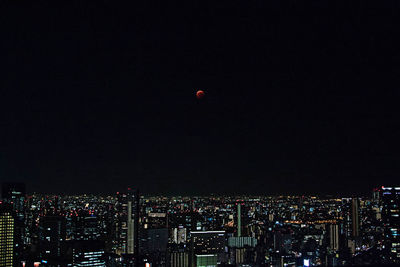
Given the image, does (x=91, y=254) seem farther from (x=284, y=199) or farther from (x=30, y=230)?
(x=284, y=199)

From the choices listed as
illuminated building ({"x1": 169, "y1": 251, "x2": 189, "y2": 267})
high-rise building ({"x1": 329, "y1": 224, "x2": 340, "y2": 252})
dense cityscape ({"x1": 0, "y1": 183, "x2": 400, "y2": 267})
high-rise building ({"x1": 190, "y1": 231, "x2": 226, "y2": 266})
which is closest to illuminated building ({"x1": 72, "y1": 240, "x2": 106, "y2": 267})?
dense cityscape ({"x1": 0, "y1": 183, "x2": 400, "y2": 267})

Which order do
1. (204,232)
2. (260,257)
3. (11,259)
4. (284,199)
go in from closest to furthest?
(11,259)
(260,257)
(204,232)
(284,199)

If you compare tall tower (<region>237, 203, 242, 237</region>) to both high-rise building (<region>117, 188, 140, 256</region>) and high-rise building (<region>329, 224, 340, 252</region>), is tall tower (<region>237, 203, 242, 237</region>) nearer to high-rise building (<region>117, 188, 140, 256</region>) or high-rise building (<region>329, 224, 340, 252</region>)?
high-rise building (<region>329, 224, 340, 252</region>)

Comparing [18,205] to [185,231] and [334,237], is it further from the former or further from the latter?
Answer: [334,237]

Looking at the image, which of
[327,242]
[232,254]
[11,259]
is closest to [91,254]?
[11,259]

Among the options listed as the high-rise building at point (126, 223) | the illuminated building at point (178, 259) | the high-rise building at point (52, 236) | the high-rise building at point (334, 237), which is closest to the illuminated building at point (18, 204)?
the high-rise building at point (52, 236)

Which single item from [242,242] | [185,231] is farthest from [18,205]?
[242,242]
